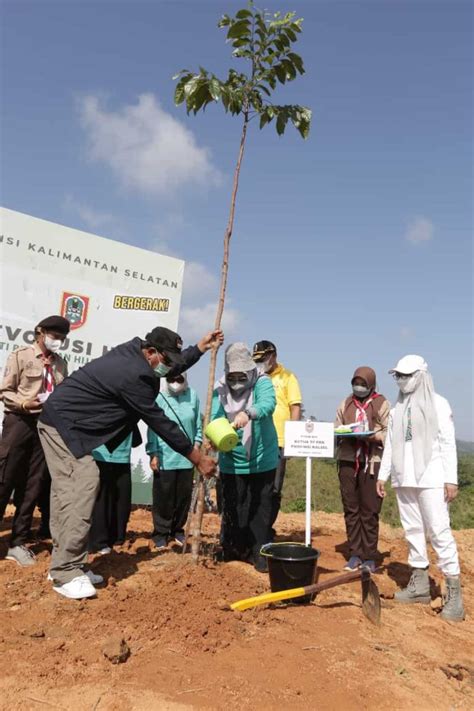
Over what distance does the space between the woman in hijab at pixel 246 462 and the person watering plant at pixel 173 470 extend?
0.55 meters

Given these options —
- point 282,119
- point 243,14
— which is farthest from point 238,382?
point 243,14

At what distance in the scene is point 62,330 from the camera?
15.5ft

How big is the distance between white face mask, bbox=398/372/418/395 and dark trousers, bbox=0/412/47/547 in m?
3.00

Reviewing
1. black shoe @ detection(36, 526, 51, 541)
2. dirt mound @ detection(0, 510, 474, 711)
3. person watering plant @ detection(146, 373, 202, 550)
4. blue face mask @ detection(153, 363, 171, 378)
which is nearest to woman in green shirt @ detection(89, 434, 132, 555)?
person watering plant @ detection(146, 373, 202, 550)

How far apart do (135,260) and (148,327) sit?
91cm

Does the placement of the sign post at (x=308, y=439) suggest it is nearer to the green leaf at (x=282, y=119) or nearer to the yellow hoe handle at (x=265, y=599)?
the yellow hoe handle at (x=265, y=599)

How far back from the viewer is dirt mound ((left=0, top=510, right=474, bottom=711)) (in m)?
2.53

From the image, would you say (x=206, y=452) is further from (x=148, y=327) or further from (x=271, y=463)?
(x=148, y=327)

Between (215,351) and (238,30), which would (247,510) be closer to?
(215,351)

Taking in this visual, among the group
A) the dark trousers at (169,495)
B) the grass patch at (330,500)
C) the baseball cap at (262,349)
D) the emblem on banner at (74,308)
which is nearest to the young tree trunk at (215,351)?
the dark trousers at (169,495)

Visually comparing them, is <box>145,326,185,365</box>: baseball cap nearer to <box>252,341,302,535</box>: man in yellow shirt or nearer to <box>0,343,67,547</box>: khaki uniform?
<box>0,343,67,547</box>: khaki uniform

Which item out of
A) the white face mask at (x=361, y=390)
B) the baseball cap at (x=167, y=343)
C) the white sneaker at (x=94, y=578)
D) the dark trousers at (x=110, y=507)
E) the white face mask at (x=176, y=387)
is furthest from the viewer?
the white face mask at (x=176, y=387)

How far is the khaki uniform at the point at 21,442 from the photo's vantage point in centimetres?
460

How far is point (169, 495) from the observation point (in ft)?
17.0
